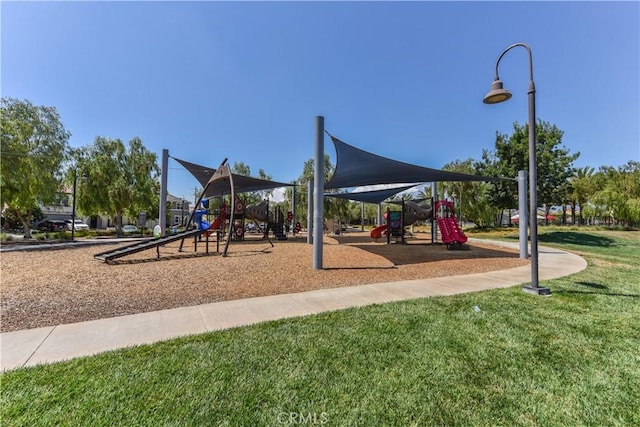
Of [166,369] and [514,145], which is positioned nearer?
[166,369]

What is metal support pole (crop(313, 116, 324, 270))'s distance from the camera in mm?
8279

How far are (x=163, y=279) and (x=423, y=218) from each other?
15796mm

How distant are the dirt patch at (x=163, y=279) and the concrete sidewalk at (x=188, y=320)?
43 cm

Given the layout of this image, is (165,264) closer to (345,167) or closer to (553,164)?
(345,167)

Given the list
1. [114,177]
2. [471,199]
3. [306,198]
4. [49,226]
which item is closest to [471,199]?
[471,199]

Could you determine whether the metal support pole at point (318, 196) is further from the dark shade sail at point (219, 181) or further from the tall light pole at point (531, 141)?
the dark shade sail at point (219, 181)

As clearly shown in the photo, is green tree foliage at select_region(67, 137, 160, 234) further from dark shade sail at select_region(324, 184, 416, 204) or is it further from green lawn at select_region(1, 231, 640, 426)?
green lawn at select_region(1, 231, 640, 426)

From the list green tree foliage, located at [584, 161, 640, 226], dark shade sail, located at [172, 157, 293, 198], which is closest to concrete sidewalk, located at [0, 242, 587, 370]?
dark shade sail, located at [172, 157, 293, 198]

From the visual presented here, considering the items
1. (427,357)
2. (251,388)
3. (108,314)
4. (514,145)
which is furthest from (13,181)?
(514,145)

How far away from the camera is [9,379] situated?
2574 mm

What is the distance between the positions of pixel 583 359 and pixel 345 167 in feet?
31.6

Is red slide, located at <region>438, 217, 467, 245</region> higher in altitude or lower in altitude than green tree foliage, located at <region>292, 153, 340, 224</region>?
lower

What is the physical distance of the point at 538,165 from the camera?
68.9 feet

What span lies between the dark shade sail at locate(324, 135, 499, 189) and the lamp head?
4.59m
